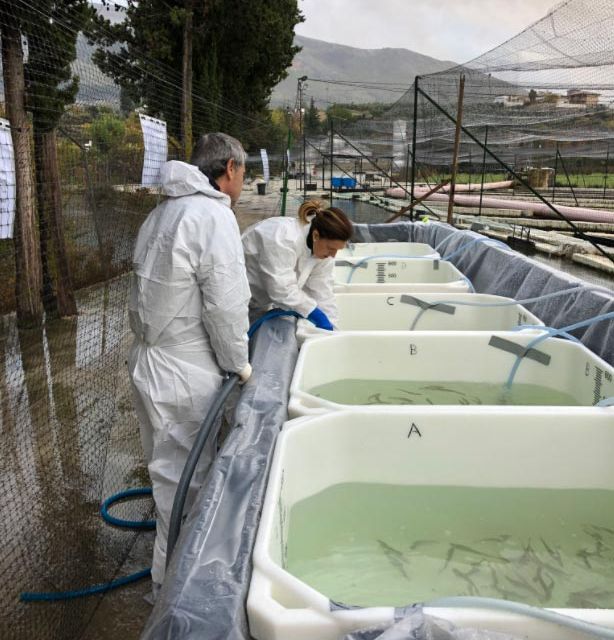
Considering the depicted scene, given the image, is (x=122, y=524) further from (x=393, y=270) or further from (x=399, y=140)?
(x=399, y=140)

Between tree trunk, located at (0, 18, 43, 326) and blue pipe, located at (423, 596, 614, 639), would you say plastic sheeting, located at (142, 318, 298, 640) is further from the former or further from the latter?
tree trunk, located at (0, 18, 43, 326)

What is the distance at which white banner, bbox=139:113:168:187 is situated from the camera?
328cm

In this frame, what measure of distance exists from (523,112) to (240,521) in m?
11.1

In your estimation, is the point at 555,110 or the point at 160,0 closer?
the point at 160,0

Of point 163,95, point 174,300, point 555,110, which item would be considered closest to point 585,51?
point 555,110

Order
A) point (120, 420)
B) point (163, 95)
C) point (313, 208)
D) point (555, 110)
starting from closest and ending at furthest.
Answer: point (313, 208), point (120, 420), point (163, 95), point (555, 110)

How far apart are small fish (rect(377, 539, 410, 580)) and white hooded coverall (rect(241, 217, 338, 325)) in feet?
4.14

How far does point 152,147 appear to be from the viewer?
3410 mm

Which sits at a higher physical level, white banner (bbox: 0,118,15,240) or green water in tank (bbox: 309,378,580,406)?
white banner (bbox: 0,118,15,240)

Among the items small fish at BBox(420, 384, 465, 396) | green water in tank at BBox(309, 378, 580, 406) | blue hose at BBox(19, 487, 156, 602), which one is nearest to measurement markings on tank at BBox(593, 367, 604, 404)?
green water in tank at BBox(309, 378, 580, 406)

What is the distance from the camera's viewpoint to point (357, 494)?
2104 millimetres

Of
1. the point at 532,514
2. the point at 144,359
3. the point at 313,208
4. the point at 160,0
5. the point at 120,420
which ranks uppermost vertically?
the point at 160,0

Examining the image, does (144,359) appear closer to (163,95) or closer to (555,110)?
(163,95)

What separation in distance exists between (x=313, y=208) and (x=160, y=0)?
8.73 m
